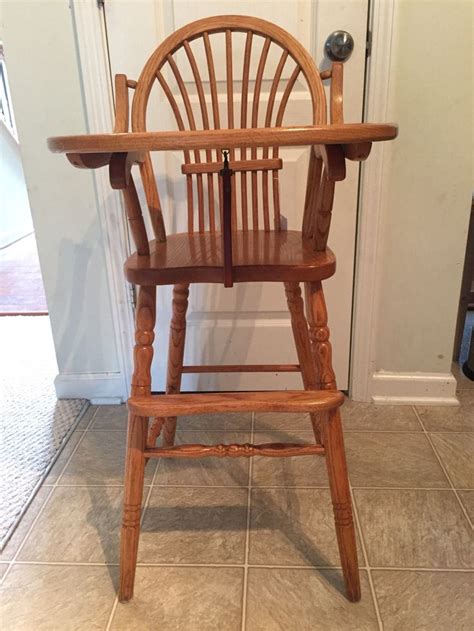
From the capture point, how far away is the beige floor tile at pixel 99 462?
3.67ft

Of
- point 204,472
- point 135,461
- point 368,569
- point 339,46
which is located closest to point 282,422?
point 204,472

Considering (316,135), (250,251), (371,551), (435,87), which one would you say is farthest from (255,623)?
(435,87)

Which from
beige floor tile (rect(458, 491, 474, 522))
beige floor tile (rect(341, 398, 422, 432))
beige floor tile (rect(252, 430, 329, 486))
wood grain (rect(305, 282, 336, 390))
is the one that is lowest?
beige floor tile (rect(341, 398, 422, 432))

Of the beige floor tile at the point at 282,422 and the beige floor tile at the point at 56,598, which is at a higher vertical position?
the beige floor tile at the point at 56,598

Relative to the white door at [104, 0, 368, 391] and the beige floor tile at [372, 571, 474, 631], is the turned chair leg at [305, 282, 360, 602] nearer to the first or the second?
the beige floor tile at [372, 571, 474, 631]

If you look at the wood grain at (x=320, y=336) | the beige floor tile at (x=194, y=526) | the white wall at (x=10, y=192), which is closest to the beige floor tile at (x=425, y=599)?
the beige floor tile at (x=194, y=526)

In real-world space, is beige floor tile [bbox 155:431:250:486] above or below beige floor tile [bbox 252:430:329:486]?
below

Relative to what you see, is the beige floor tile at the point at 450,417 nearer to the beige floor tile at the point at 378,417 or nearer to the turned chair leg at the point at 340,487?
the beige floor tile at the point at 378,417

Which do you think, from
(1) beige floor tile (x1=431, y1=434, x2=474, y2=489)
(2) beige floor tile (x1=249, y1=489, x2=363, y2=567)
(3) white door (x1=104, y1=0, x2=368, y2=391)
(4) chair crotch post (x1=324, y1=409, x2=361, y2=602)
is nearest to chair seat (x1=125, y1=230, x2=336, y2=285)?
(4) chair crotch post (x1=324, y1=409, x2=361, y2=602)

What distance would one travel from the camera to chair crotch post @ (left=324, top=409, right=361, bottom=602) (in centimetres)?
78

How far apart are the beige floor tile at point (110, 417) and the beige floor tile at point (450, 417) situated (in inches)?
32.1

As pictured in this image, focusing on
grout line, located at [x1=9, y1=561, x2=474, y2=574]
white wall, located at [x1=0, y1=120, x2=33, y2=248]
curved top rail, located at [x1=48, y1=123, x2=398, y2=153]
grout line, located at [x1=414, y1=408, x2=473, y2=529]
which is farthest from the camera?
white wall, located at [x1=0, y1=120, x2=33, y2=248]

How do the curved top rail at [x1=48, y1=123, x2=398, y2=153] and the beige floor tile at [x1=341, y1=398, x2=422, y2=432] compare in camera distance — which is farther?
the beige floor tile at [x1=341, y1=398, x2=422, y2=432]

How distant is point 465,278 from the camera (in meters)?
1.58
